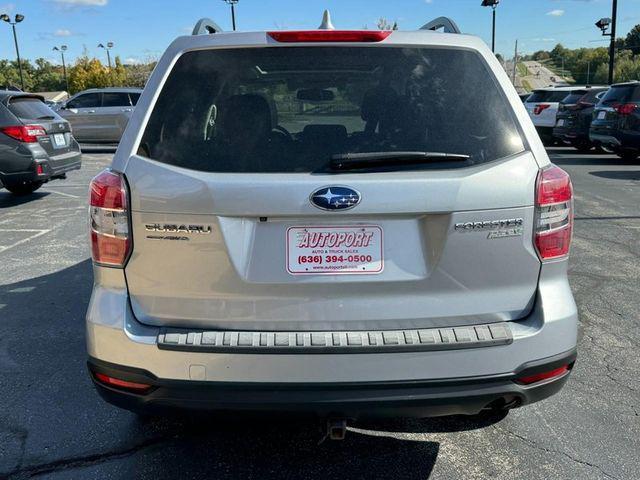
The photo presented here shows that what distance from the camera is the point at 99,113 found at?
726 inches

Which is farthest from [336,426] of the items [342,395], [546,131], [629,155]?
[546,131]

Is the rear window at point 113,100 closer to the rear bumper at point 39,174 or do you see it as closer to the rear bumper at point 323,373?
the rear bumper at point 39,174

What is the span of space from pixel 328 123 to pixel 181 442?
1719 mm

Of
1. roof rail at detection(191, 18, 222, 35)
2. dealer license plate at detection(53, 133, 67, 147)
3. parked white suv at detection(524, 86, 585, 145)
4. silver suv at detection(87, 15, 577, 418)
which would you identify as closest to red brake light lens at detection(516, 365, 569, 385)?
silver suv at detection(87, 15, 577, 418)

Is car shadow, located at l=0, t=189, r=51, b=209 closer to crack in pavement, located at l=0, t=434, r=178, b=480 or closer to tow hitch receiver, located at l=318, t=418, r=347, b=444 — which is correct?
crack in pavement, located at l=0, t=434, r=178, b=480

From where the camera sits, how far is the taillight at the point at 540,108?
18922mm

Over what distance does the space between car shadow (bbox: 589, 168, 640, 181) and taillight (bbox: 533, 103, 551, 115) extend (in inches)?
258

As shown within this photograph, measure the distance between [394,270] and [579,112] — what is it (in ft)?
52.3

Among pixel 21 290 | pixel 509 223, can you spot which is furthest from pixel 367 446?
pixel 21 290

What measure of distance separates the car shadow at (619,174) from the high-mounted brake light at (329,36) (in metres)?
11.0

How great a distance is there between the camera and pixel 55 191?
11273 millimetres

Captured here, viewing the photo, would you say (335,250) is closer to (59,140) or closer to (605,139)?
(59,140)

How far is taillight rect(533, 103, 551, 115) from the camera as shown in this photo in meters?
18.9

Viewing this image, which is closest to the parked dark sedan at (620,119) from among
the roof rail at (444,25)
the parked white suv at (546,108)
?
the parked white suv at (546,108)
